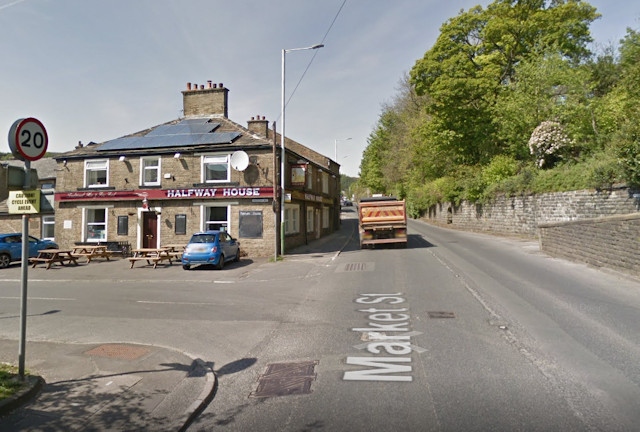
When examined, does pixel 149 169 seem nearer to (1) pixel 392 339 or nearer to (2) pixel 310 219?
(2) pixel 310 219

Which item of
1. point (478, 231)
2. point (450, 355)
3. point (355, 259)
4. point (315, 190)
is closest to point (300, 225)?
point (315, 190)

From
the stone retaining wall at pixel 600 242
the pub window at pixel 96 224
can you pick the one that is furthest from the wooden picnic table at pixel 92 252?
the stone retaining wall at pixel 600 242

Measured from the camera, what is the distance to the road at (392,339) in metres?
3.90

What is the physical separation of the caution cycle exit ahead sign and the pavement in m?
1.96

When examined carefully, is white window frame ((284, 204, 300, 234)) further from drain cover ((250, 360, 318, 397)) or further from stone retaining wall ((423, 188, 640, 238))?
drain cover ((250, 360, 318, 397))

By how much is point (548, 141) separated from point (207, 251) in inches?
803

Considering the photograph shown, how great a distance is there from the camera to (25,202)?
4.88 m

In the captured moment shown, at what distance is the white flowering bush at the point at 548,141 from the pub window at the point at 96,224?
25.0 metres

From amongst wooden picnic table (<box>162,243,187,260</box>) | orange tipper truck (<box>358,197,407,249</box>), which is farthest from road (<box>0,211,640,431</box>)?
orange tipper truck (<box>358,197,407,249</box>)

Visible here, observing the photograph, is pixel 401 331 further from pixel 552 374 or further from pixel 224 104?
pixel 224 104

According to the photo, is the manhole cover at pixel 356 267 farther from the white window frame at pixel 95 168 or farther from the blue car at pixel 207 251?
the white window frame at pixel 95 168

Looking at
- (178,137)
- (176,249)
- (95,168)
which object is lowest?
(176,249)

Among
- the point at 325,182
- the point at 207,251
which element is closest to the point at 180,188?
the point at 207,251

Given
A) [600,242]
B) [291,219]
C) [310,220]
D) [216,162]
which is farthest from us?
[310,220]
